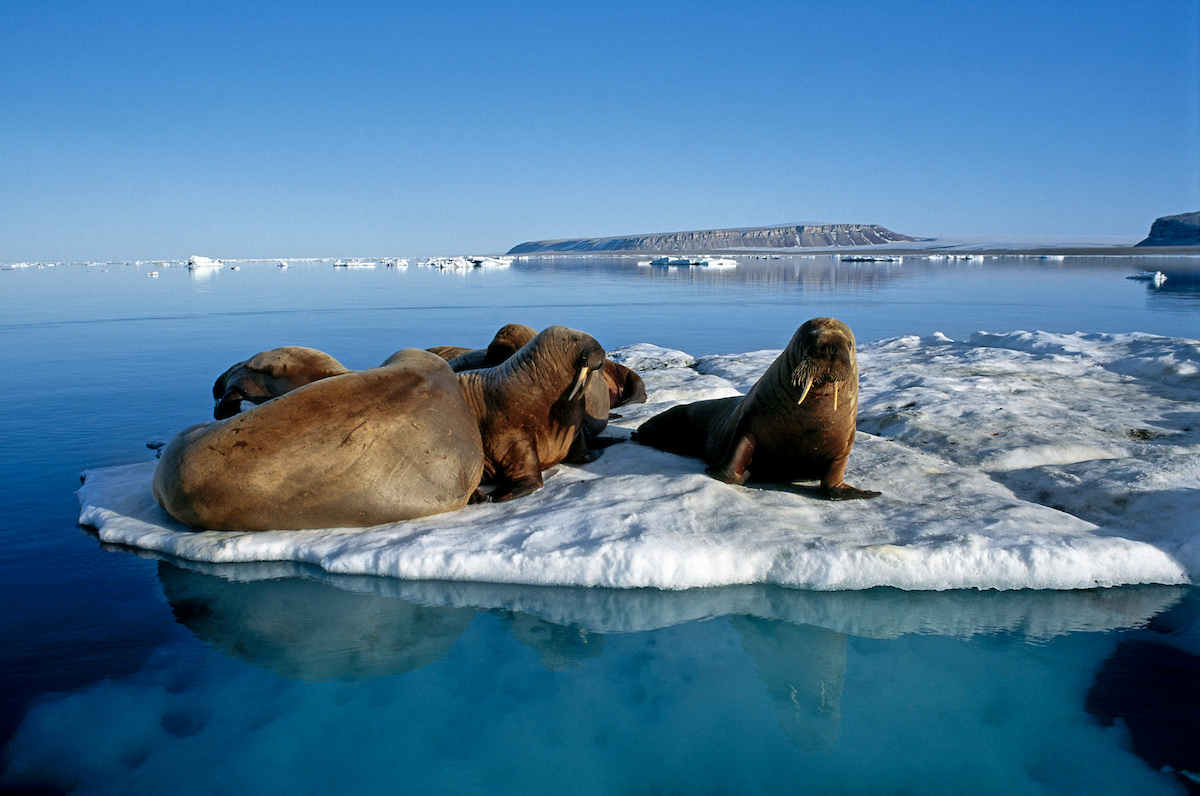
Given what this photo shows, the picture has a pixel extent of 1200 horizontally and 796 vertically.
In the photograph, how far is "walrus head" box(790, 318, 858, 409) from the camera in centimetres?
485

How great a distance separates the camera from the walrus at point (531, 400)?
18.2 ft

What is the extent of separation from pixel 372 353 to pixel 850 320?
13280 mm

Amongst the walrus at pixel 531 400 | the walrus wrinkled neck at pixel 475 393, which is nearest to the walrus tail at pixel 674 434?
the walrus at pixel 531 400

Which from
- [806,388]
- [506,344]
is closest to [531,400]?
[506,344]

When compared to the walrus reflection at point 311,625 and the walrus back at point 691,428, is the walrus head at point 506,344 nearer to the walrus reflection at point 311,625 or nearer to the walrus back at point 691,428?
the walrus back at point 691,428

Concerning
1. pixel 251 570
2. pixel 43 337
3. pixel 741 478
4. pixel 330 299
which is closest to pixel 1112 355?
pixel 741 478

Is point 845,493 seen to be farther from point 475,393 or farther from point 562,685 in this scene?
point 475,393

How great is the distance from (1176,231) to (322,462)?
148 metres

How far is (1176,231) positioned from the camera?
11725 cm

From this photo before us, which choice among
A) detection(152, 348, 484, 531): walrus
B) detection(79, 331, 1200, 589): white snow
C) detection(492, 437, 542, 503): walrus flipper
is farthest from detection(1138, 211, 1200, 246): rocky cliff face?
detection(152, 348, 484, 531): walrus

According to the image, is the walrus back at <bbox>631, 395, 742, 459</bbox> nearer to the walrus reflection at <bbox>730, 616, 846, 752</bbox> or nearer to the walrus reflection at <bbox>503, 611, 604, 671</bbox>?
the walrus reflection at <bbox>730, 616, 846, 752</bbox>

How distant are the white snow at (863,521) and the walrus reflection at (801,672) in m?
0.43

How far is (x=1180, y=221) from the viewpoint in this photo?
118m

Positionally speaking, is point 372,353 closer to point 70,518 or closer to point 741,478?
point 70,518
